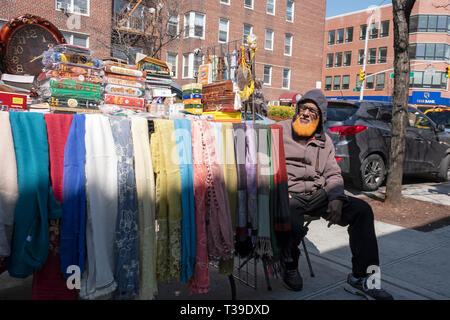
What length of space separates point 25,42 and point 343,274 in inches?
159

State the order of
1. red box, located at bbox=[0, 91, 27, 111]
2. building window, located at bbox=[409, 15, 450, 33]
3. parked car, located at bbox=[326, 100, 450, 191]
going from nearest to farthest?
red box, located at bbox=[0, 91, 27, 111]
parked car, located at bbox=[326, 100, 450, 191]
building window, located at bbox=[409, 15, 450, 33]

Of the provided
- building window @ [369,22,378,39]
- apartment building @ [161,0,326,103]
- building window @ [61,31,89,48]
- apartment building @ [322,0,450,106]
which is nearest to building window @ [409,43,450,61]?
apartment building @ [322,0,450,106]

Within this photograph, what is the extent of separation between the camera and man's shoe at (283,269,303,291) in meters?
3.41

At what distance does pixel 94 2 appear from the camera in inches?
843

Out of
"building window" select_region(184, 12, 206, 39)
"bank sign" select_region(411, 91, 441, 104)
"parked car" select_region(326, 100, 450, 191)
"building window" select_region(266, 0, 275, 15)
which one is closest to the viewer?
"parked car" select_region(326, 100, 450, 191)

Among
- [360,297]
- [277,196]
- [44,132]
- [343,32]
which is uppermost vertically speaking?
[343,32]

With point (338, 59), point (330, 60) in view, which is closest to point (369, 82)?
point (338, 59)

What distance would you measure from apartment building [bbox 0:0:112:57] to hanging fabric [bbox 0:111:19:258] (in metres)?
19.6

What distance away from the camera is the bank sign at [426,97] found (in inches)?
1745

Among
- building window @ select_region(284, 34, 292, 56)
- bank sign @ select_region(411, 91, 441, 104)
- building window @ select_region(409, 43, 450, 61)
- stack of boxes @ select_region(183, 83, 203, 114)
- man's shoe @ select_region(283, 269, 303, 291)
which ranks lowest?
man's shoe @ select_region(283, 269, 303, 291)

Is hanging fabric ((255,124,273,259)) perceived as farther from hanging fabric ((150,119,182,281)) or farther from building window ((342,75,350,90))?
building window ((342,75,350,90))

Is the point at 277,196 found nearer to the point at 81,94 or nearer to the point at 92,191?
the point at 92,191
